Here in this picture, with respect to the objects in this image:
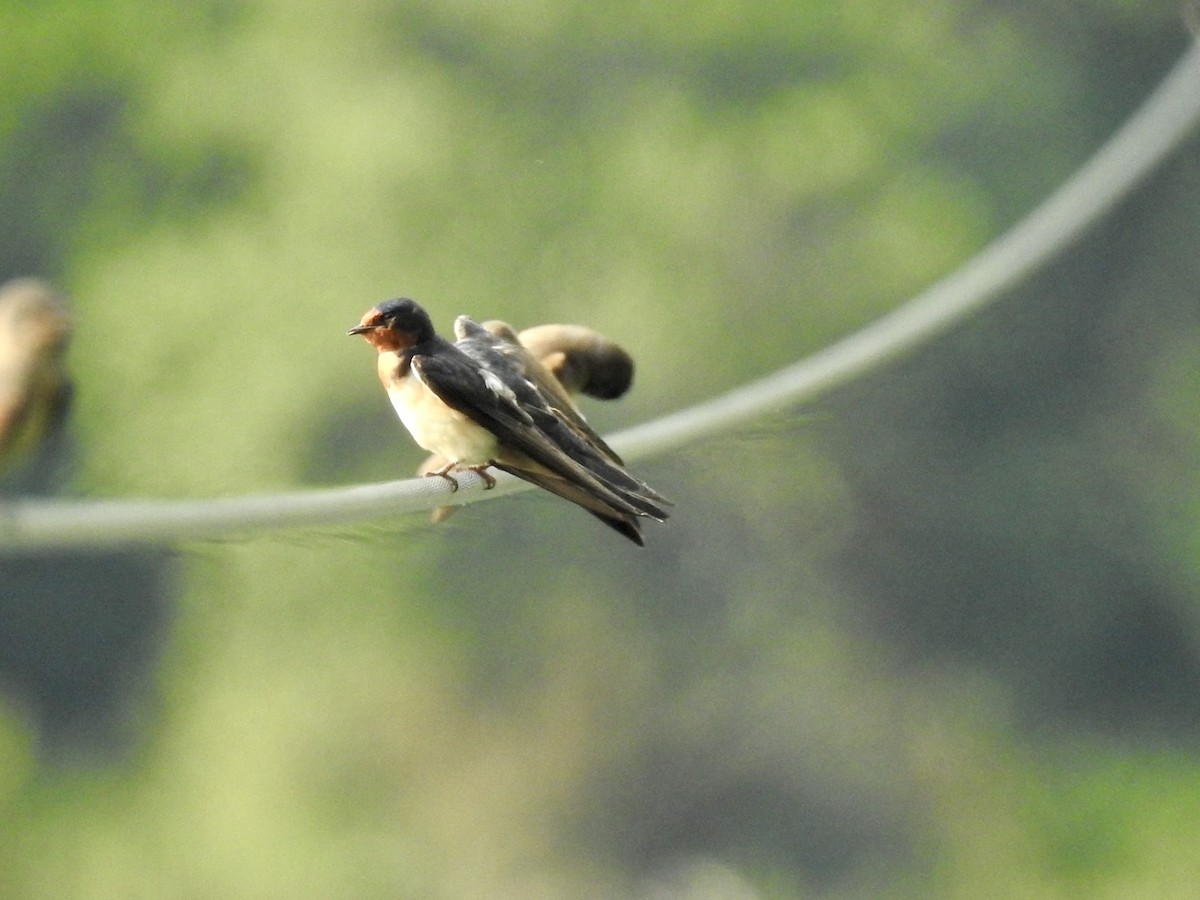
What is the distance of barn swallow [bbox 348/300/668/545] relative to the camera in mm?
1228

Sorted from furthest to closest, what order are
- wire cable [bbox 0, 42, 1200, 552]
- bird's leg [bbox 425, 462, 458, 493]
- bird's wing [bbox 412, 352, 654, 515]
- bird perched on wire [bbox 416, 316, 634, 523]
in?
1. bird perched on wire [bbox 416, 316, 634, 523]
2. bird's leg [bbox 425, 462, 458, 493]
3. bird's wing [bbox 412, 352, 654, 515]
4. wire cable [bbox 0, 42, 1200, 552]

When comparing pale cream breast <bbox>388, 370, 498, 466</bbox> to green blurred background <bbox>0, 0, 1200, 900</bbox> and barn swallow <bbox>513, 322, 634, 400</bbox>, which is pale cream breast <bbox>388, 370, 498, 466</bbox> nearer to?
barn swallow <bbox>513, 322, 634, 400</bbox>

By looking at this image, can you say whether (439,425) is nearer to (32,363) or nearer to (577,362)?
(577,362)

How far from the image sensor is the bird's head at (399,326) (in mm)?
1272

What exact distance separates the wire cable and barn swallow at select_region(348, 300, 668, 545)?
54 mm

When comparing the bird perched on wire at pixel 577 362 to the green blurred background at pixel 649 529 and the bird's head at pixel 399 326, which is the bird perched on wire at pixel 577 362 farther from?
the green blurred background at pixel 649 529

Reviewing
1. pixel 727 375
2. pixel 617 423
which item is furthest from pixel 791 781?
pixel 727 375

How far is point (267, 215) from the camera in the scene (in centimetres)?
913

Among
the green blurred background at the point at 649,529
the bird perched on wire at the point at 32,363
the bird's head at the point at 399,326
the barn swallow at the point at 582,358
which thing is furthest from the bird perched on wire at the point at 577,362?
the green blurred background at the point at 649,529

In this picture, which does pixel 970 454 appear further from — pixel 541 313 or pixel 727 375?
pixel 541 313

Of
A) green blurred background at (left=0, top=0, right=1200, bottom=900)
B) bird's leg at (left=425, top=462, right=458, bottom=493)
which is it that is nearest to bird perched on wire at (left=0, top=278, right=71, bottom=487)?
bird's leg at (left=425, top=462, right=458, bottom=493)

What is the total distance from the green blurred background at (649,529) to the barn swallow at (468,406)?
5284mm

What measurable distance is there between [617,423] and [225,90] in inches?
119

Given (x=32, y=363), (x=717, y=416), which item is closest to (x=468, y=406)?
(x=717, y=416)
